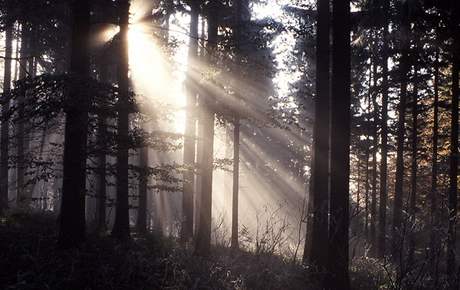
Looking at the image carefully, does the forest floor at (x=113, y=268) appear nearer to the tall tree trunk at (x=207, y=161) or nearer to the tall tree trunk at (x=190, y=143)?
the tall tree trunk at (x=207, y=161)

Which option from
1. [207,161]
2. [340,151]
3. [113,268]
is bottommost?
[113,268]

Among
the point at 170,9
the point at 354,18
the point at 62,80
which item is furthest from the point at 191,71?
the point at 62,80

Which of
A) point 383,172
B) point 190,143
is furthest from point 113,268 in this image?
point 383,172

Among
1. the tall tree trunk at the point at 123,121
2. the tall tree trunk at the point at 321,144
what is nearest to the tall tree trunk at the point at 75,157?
the tall tree trunk at the point at 123,121

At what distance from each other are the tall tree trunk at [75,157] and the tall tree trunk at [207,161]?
4417mm

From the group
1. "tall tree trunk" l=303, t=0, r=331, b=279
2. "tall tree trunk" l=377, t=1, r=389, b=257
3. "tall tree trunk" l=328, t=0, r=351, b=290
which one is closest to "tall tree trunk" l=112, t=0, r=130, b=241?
"tall tree trunk" l=303, t=0, r=331, b=279

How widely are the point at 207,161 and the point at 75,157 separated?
515 centimetres

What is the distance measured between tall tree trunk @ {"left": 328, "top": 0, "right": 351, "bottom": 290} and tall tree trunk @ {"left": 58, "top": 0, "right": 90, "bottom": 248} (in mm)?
5680

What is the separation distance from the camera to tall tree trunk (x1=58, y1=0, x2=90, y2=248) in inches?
411

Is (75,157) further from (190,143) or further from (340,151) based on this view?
(190,143)

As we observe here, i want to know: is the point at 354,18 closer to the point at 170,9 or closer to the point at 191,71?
the point at 191,71

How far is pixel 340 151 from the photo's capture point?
9.99 meters

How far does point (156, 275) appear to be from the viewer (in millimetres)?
9797

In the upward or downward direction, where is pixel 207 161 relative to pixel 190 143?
downward
